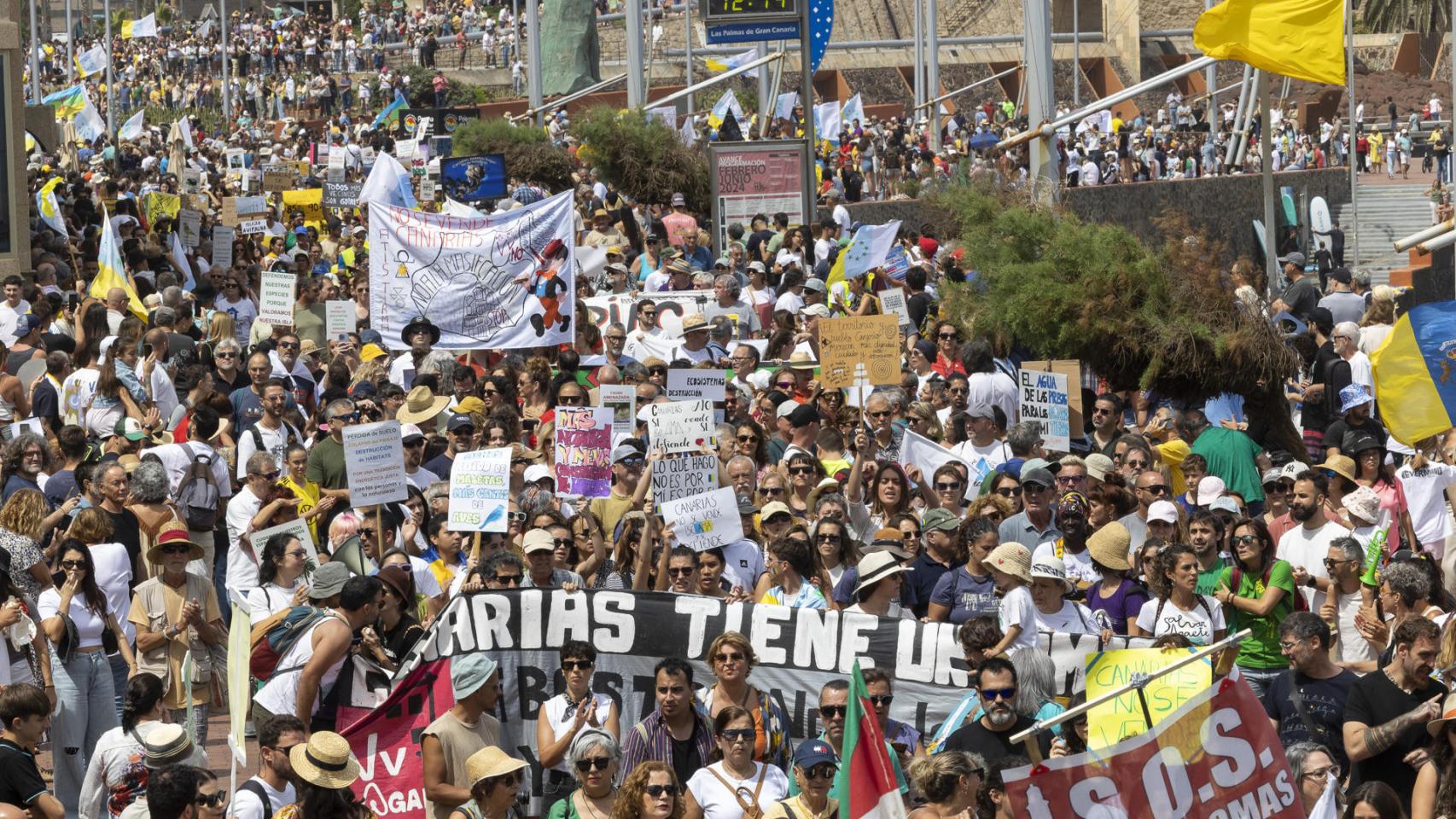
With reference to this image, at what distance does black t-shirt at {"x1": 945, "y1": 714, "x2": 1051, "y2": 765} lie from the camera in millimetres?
7680

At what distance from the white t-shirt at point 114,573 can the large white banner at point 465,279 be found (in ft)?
19.5

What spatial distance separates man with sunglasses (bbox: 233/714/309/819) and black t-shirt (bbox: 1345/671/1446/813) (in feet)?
11.5

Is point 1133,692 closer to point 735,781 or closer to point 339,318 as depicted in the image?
point 735,781

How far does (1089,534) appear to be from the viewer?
10.3 meters

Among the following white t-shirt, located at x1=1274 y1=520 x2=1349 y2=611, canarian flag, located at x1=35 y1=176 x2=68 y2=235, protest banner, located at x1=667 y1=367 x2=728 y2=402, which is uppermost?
canarian flag, located at x1=35 y1=176 x2=68 y2=235

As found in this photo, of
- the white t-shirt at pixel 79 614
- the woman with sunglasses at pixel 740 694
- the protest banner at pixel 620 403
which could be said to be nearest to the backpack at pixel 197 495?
the white t-shirt at pixel 79 614

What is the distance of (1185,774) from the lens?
6.42 metres

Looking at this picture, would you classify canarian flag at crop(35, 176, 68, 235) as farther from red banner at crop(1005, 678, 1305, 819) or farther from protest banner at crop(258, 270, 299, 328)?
red banner at crop(1005, 678, 1305, 819)

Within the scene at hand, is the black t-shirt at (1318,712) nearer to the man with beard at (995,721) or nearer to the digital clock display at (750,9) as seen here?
the man with beard at (995,721)

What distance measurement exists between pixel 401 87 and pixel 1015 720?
4778 cm

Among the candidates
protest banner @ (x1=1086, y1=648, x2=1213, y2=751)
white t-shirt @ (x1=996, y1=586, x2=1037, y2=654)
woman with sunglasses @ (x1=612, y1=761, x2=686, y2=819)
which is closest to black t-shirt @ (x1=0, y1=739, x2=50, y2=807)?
woman with sunglasses @ (x1=612, y1=761, x2=686, y2=819)

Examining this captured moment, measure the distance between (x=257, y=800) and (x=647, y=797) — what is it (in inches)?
48.9

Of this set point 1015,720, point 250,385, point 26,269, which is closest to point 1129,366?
point 250,385

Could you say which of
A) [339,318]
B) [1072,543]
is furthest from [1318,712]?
[339,318]
